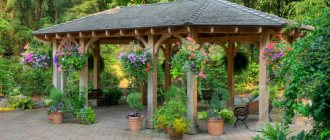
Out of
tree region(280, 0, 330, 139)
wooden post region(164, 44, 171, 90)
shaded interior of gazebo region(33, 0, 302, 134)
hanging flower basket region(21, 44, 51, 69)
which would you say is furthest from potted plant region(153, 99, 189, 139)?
wooden post region(164, 44, 171, 90)

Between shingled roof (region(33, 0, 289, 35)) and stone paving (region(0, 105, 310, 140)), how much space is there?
96.4 inches

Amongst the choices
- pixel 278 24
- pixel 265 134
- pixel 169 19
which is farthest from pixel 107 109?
pixel 265 134

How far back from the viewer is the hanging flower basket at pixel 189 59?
7422mm

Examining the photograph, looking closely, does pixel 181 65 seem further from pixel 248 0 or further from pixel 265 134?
pixel 248 0

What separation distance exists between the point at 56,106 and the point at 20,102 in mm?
3514

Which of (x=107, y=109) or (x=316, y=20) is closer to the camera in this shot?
(x=316, y=20)

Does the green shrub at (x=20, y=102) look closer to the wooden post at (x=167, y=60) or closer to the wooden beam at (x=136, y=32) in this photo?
the wooden post at (x=167, y=60)

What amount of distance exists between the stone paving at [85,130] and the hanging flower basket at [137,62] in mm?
1380

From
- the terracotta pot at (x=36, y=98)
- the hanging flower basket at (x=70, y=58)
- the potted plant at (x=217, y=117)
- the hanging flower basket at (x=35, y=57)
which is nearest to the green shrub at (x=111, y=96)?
the terracotta pot at (x=36, y=98)

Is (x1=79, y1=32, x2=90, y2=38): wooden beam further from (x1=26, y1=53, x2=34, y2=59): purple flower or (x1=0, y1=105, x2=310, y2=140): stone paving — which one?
(x1=0, y1=105, x2=310, y2=140): stone paving

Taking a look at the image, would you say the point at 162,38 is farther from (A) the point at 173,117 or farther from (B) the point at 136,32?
(A) the point at 173,117

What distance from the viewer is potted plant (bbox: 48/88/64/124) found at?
9.66 meters

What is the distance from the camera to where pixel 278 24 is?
7.76 metres

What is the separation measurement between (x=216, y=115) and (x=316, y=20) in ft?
14.9
